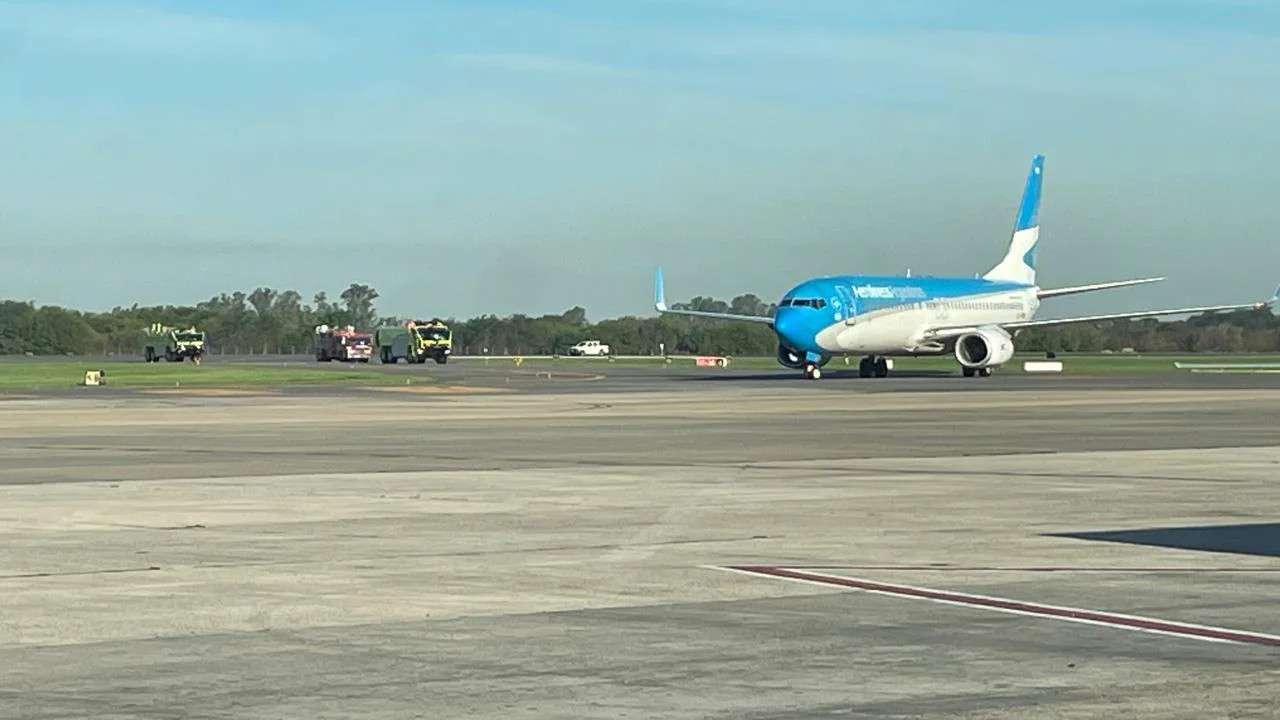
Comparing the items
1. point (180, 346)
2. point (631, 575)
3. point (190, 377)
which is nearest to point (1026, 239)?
point (190, 377)

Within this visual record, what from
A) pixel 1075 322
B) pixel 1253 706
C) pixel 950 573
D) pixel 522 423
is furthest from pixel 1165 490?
pixel 1075 322

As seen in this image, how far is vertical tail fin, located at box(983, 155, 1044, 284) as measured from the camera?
306 ft

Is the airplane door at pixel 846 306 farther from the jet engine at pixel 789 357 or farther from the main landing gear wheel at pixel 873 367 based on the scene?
the main landing gear wheel at pixel 873 367

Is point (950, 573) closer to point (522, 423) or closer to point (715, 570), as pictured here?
point (715, 570)

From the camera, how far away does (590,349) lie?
185750 mm

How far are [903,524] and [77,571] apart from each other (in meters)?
7.96

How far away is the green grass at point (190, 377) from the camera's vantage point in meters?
76.6

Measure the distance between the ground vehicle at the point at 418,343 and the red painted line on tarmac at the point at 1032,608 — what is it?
106903 millimetres

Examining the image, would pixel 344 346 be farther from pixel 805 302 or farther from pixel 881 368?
pixel 805 302

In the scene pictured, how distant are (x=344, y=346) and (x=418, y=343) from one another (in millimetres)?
7514

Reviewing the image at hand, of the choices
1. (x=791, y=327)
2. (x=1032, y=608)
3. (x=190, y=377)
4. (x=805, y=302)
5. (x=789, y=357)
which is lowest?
(x=1032, y=608)

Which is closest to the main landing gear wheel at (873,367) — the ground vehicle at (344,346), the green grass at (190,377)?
the green grass at (190,377)

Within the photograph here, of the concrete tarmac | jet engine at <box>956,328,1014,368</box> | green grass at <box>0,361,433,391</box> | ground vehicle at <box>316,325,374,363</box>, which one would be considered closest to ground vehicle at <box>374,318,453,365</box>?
ground vehicle at <box>316,325,374,363</box>

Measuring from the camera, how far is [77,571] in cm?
1647
